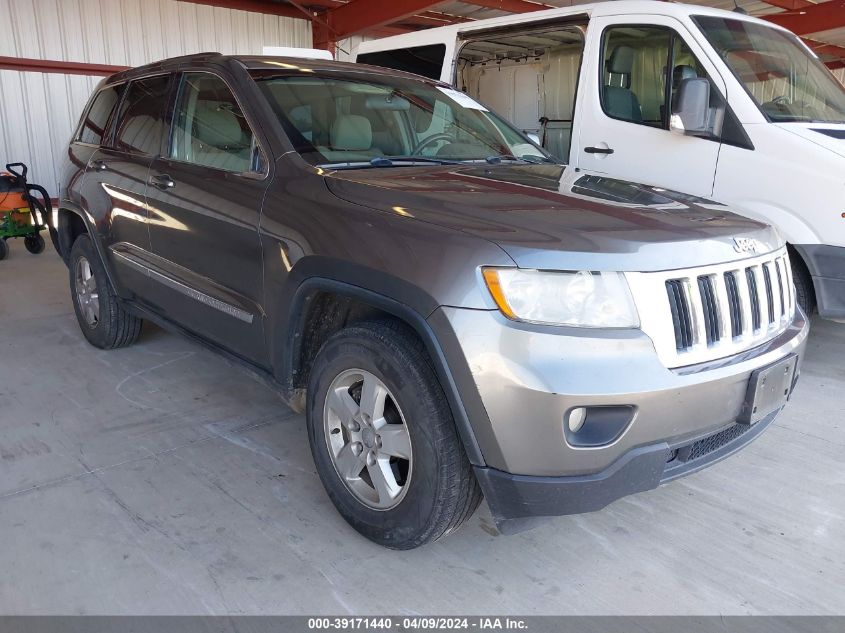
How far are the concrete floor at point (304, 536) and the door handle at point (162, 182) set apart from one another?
111 cm

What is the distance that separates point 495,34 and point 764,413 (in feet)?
13.4

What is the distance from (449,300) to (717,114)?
2.95 meters

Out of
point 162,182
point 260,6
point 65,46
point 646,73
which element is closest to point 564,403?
point 162,182

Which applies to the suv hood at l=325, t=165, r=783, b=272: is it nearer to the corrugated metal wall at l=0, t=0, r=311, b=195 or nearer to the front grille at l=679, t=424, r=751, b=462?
the front grille at l=679, t=424, r=751, b=462

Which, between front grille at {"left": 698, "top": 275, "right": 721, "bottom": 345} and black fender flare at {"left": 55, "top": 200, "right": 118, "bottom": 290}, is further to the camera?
black fender flare at {"left": 55, "top": 200, "right": 118, "bottom": 290}

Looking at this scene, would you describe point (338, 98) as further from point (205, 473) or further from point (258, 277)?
point (205, 473)

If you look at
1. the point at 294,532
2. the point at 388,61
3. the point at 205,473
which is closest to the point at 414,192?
the point at 294,532

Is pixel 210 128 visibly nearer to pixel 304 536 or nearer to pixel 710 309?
pixel 304 536

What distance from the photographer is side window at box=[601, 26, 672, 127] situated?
4.39 meters

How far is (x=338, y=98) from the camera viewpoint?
296cm

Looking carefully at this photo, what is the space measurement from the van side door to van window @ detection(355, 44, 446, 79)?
157 cm

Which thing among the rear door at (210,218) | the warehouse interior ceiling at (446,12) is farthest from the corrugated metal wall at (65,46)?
the rear door at (210,218)

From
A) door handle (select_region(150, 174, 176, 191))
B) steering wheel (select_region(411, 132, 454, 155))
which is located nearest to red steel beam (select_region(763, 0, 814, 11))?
steering wheel (select_region(411, 132, 454, 155))

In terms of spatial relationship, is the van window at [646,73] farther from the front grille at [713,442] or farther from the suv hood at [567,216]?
the front grille at [713,442]
